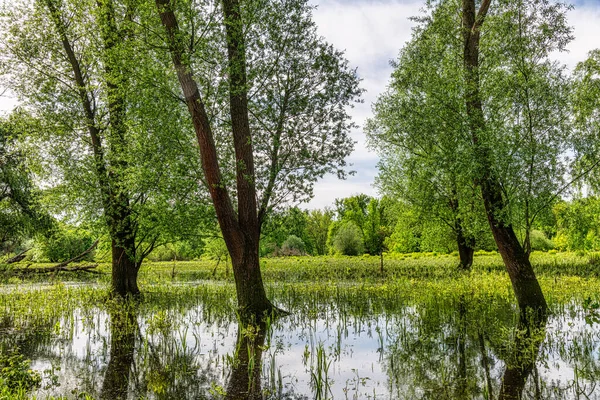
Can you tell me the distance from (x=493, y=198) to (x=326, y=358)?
6736 mm

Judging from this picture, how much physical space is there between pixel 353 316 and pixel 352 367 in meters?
4.37

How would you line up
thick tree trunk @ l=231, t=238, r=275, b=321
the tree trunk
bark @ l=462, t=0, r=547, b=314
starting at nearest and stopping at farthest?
bark @ l=462, t=0, r=547, b=314, thick tree trunk @ l=231, t=238, r=275, b=321, the tree trunk

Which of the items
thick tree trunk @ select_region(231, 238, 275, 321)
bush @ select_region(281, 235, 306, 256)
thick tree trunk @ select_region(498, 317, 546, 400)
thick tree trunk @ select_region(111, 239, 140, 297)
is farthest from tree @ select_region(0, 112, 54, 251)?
bush @ select_region(281, 235, 306, 256)

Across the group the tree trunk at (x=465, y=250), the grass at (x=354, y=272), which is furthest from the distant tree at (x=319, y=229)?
the tree trunk at (x=465, y=250)

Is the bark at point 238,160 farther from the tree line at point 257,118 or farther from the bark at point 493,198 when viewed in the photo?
the bark at point 493,198

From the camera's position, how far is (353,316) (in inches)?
437

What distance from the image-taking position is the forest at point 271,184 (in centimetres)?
652

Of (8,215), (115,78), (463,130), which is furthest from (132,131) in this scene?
(463,130)

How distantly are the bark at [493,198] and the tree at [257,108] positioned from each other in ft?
10.3

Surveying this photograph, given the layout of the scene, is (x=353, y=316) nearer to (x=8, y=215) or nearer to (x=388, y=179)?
(x=8, y=215)

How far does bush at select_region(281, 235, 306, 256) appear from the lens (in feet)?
224

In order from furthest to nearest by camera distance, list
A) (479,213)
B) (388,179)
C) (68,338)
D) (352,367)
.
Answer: (388,179), (479,213), (68,338), (352,367)

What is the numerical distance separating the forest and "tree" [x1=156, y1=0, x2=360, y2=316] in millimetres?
56

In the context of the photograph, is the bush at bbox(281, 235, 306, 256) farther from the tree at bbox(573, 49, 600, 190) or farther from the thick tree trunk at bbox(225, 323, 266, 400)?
the thick tree trunk at bbox(225, 323, 266, 400)
